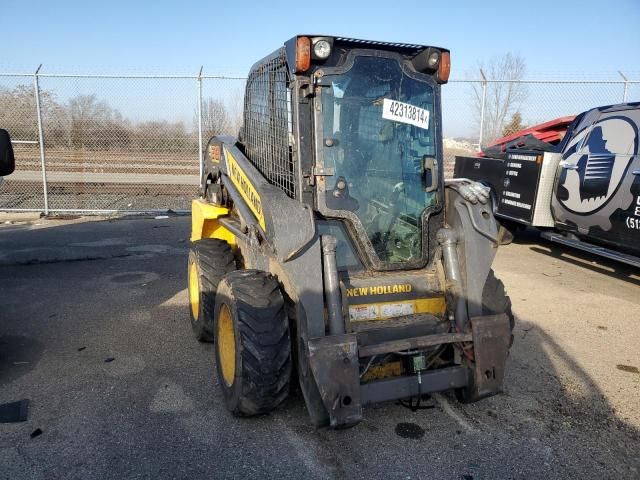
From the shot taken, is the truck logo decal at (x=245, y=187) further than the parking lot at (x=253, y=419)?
Yes

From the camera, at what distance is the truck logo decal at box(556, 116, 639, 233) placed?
6355 mm

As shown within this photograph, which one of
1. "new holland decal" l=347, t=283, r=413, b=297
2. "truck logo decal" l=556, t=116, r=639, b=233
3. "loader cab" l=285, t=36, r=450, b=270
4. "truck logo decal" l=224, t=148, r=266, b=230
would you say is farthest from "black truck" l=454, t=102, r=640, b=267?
"truck logo decal" l=224, t=148, r=266, b=230

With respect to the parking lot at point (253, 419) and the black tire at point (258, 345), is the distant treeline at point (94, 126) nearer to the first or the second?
the parking lot at point (253, 419)

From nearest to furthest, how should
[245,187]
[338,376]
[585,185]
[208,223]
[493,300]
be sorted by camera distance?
[338,376]
[493,300]
[245,187]
[208,223]
[585,185]

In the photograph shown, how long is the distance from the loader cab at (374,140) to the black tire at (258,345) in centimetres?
65

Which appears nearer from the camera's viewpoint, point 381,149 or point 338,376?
point 338,376

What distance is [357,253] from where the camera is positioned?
3592 mm

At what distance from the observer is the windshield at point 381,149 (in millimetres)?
3467

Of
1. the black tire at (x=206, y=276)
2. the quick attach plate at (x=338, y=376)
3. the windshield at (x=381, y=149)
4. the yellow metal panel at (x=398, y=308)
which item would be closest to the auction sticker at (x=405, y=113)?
the windshield at (x=381, y=149)

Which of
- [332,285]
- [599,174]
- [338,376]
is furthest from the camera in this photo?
[599,174]

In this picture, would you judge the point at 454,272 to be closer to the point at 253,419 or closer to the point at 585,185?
the point at 253,419

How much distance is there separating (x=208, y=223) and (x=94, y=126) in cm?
720

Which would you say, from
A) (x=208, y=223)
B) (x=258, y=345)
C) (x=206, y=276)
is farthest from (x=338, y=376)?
(x=208, y=223)

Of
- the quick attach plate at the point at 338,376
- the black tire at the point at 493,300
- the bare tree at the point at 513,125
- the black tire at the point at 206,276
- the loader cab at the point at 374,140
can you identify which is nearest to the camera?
the quick attach plate at the point at 338,376
